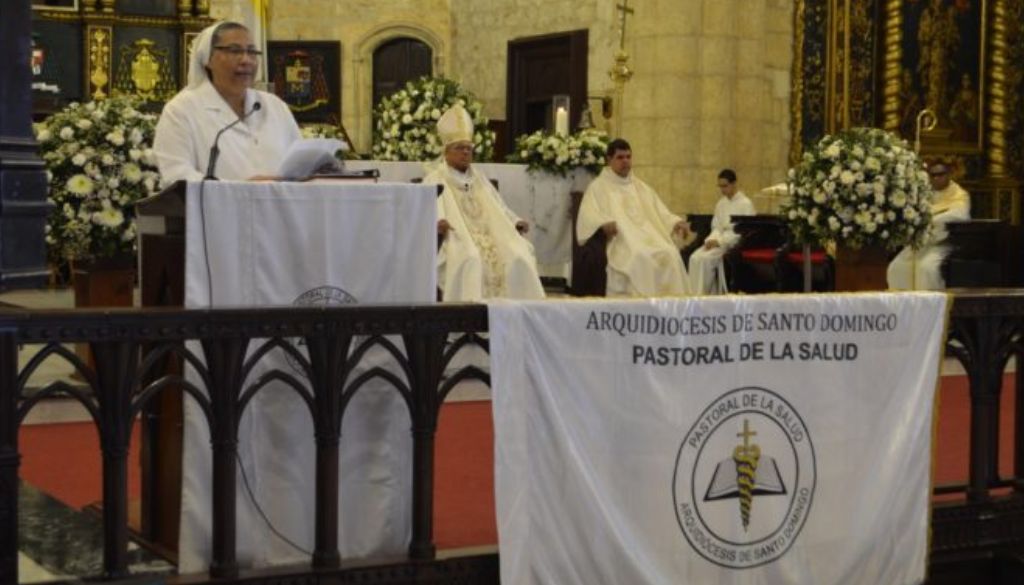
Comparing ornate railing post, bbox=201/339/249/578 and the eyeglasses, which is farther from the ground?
the eyeglasses

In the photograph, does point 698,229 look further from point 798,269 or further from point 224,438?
point 224,438

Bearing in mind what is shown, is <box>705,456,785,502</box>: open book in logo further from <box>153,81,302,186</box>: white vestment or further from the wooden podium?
<box>153,81,302,186</box>: white vestment

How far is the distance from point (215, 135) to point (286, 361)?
3.31ft

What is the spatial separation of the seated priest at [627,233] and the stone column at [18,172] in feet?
27.9

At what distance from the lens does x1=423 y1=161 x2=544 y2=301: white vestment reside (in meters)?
10.7

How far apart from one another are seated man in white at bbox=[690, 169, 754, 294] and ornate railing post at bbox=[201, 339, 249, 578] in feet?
33.2

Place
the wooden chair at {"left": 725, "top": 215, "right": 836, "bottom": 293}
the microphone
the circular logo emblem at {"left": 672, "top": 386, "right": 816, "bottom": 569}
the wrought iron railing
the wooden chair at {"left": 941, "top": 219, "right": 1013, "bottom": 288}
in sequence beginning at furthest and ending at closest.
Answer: the wooden chair at {"left": 725, "top": 215, "right": 836, "bottom": 293}, the wooden chair at {"left": 941, "top": 219, "right": 1013, "bottom": 288}, the microphone, the circular logo emblem at {"left": 672, "top": 386, "right": 816, "bottom": 569}, the wrought iron railing

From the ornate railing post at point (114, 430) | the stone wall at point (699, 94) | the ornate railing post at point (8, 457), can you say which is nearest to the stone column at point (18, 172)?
the ornate railing post at point (8, 457)

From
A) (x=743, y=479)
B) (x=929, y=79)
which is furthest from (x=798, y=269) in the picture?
(x=743, y=479)

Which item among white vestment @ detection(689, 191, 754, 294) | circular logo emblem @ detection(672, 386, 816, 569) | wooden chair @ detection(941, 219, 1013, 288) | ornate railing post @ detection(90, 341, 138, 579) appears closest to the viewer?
ornate railing post @ detection(90, 341, 138, 579)

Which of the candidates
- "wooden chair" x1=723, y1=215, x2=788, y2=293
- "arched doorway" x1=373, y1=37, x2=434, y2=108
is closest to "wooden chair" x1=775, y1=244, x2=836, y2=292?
"wooden chair" x1=723, y1=215, x2=788, y2=293

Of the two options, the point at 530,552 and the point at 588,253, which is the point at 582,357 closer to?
the point at 530,552

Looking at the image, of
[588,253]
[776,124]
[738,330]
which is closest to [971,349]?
[738,330]

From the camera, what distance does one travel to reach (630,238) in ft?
40.2
